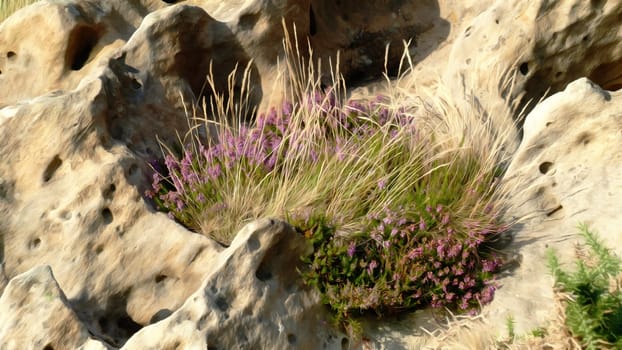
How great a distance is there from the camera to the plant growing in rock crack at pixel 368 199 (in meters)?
5.70

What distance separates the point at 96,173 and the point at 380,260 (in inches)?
83.7

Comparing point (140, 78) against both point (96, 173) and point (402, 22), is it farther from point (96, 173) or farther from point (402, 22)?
point (402, 22)

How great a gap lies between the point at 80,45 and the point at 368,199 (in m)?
3.39

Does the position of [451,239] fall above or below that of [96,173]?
below

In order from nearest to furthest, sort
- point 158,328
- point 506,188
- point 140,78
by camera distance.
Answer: point 158,328 < point 506,188 < point 140,78

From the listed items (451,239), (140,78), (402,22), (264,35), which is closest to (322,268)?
(451,239)

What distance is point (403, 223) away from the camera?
5.85 metres

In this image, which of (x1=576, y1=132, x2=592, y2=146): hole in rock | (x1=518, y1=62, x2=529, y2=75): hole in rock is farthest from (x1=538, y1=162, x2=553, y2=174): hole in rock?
(x1=518, y1=62, x2=529, y2=75): hole in rock

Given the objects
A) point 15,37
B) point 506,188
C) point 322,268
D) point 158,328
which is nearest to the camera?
point 158,328

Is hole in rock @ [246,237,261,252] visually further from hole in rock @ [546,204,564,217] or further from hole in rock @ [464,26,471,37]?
hole in rock @ [464,26,471,37]

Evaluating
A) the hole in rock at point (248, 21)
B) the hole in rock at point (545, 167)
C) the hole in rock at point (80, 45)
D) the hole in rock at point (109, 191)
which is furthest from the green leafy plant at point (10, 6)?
the hole in rock at point (545, 167)

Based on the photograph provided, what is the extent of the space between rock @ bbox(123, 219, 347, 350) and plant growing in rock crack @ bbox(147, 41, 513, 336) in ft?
0.53

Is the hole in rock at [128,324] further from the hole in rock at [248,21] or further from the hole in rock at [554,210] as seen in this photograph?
the hole in rock at [554,210]

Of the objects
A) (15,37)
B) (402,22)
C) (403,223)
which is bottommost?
(402,22)
